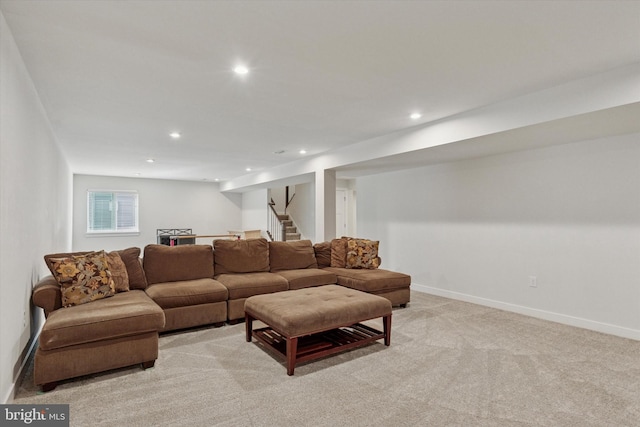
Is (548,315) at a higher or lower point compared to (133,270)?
lower

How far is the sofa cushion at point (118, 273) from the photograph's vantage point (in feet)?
10.9

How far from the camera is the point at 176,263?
12.9ft

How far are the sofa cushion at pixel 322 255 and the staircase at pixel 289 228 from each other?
4507mm

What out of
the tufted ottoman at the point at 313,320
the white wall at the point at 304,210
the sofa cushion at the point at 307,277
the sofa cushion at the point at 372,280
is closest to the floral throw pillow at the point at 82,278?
the tufted ottoman at the point at 313,320

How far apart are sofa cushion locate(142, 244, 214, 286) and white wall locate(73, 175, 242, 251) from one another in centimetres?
608

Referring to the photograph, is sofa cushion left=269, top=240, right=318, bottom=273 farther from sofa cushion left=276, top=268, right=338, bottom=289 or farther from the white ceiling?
the white ceiling

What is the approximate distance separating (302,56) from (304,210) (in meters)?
7.83

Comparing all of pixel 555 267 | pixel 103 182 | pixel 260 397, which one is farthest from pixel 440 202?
pixel 103 182

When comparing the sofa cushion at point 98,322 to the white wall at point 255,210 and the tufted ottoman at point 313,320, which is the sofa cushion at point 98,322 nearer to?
the tufted ottoman at point 313,320

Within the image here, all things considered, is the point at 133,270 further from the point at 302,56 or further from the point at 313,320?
the point at 302,56

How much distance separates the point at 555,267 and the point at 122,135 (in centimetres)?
596

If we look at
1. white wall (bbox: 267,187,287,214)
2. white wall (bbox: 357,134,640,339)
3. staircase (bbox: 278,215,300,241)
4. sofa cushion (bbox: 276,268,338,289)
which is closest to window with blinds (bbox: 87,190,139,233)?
white wall (bbox: 267,187,287,214)

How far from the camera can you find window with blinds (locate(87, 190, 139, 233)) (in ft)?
29.1

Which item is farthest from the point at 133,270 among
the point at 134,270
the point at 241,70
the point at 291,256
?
the point at 241,70
